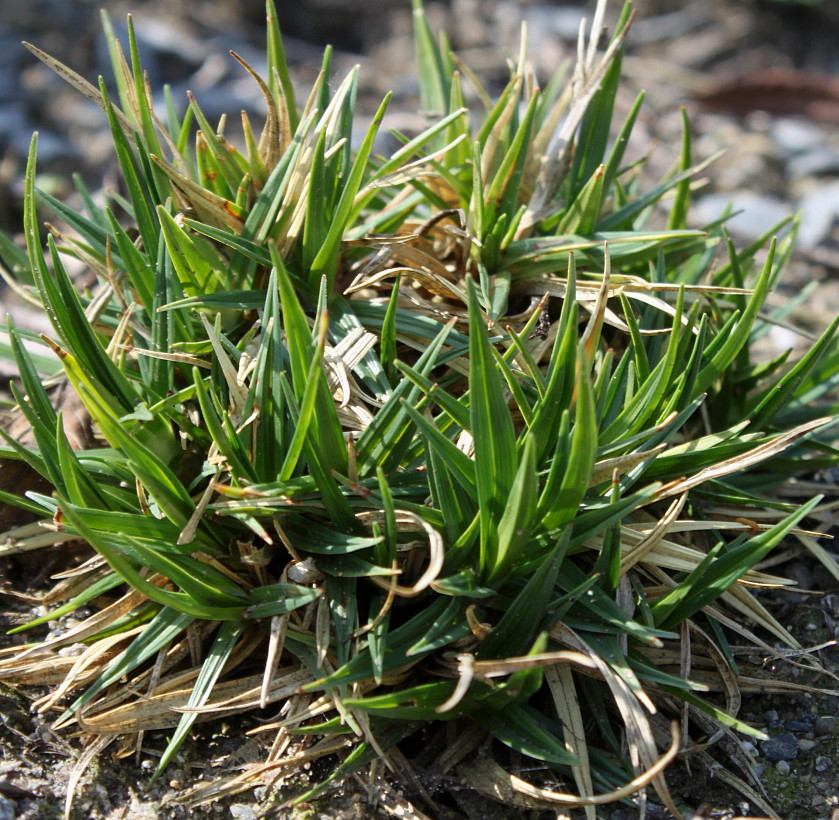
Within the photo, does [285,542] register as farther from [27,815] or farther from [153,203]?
[153,203]

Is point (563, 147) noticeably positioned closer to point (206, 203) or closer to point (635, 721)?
point (206, 203)

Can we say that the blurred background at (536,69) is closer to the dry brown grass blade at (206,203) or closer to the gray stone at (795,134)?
the gray stone at (795,134)

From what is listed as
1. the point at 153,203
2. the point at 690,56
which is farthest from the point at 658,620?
the point at 690,56

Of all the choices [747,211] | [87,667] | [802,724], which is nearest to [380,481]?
[87,667]

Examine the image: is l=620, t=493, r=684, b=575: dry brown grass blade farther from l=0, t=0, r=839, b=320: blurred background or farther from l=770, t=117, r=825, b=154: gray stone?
l=770, t=117, r=825, b=154: gray stone

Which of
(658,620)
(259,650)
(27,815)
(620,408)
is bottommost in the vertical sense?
(27,815)

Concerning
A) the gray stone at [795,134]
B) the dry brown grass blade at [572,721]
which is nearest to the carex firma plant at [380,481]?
the dry brown grass blade at [572,721]

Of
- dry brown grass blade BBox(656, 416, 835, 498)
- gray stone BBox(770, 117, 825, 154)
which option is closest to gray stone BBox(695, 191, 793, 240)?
gray stone BBox(770, 117, 825, 154)
